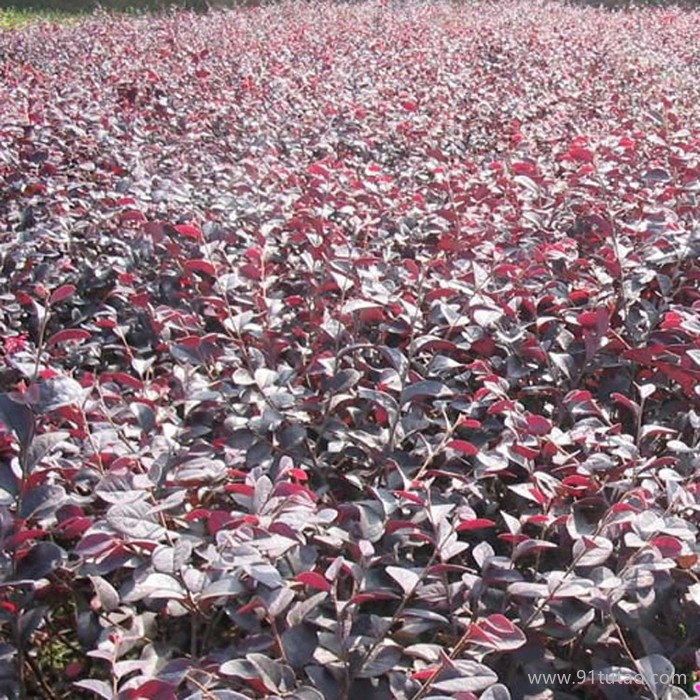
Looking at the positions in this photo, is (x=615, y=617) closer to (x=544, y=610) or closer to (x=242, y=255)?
(x=544, y=610)

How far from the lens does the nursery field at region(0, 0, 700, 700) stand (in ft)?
4.62

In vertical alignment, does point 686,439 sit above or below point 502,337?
below

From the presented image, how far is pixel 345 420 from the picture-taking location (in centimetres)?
201

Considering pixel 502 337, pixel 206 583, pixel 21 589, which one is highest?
pixel 502 337

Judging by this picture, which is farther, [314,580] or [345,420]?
[345,420]

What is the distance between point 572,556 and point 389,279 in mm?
1016

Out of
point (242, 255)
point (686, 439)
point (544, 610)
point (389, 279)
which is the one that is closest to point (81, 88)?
point (242, 255)

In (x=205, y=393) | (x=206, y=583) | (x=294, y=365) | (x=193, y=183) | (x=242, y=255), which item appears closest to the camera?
(x=206, y=583)

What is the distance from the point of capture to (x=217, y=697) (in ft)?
3.98

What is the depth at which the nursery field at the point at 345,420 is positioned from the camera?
141 cm

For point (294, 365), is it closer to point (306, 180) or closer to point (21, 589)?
point (21, 589)

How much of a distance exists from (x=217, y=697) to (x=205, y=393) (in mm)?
774

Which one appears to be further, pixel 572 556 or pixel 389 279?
pixel 389 279

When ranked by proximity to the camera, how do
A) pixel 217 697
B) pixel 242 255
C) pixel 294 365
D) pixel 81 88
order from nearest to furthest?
pixel 217 697 < pixel 294 365 < pixel 242 255 < pixel 81 88
